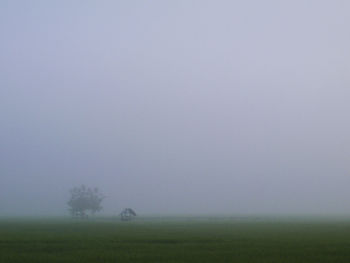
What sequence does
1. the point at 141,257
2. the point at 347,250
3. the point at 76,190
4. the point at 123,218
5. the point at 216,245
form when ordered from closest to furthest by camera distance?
the point at 141,257 → the point at 347,250 → the point at 216,245 → the point at 123,218 → the point at 76,190

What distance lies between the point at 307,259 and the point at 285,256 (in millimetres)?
1184

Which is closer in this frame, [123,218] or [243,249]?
[243,249]

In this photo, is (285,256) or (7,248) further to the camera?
(7,248)

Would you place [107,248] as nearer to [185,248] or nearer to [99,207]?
[185,248]

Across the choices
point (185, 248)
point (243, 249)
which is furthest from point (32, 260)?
point (243, 249)

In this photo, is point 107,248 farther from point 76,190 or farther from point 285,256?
point 76,190

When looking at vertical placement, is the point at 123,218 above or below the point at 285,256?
above

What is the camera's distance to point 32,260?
20953 mm

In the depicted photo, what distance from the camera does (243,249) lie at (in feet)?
83.6

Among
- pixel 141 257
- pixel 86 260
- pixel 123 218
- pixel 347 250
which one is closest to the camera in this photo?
pixel 86 260

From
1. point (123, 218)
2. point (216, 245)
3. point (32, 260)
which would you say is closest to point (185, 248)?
point (216, 245)

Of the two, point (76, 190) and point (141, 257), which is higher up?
point (76, 190)

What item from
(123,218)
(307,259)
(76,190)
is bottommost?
(307,259)

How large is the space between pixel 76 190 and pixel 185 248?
8957 centimetres
